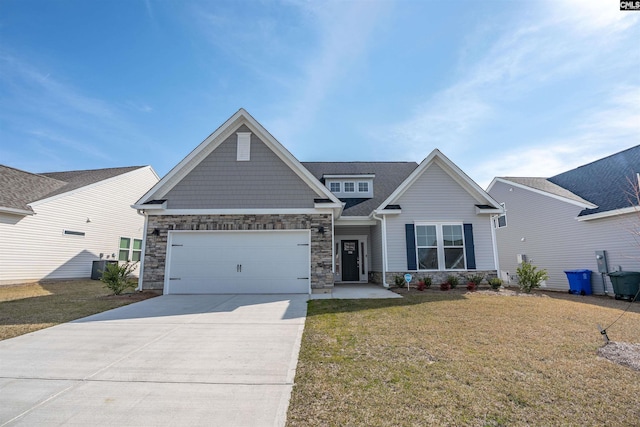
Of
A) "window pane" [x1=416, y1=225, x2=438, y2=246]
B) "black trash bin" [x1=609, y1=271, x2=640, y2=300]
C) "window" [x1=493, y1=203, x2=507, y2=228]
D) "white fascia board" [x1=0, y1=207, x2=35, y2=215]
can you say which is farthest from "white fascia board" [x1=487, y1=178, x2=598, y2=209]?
"white fascia board" [x1=0, y1=207, x2=35, y2=215]

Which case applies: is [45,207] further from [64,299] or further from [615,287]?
[615,287]

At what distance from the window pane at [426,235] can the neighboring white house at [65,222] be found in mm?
17840

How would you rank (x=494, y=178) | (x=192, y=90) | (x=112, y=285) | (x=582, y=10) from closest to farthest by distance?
(x=582, y=10) < (x=112, y=285) < (x=192, y=90) < (x=494, y=178)

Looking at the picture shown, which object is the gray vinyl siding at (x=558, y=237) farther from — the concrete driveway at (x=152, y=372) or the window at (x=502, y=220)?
the concrete driveway at (x=152, y=372)

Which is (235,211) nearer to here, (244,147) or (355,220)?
(244,147)

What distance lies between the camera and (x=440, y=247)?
12.1 meters

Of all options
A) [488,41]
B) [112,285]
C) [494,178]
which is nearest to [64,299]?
[112,285]

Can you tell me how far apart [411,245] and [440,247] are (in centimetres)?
128

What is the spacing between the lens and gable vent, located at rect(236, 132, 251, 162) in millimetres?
10914

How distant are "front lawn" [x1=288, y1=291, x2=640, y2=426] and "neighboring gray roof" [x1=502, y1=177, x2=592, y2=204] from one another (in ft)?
29.8

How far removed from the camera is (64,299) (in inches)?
360

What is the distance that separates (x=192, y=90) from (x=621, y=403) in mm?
13484

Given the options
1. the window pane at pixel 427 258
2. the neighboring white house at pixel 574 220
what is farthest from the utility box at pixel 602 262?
the window pane at pixel 427 258

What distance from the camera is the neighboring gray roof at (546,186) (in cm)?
1357
